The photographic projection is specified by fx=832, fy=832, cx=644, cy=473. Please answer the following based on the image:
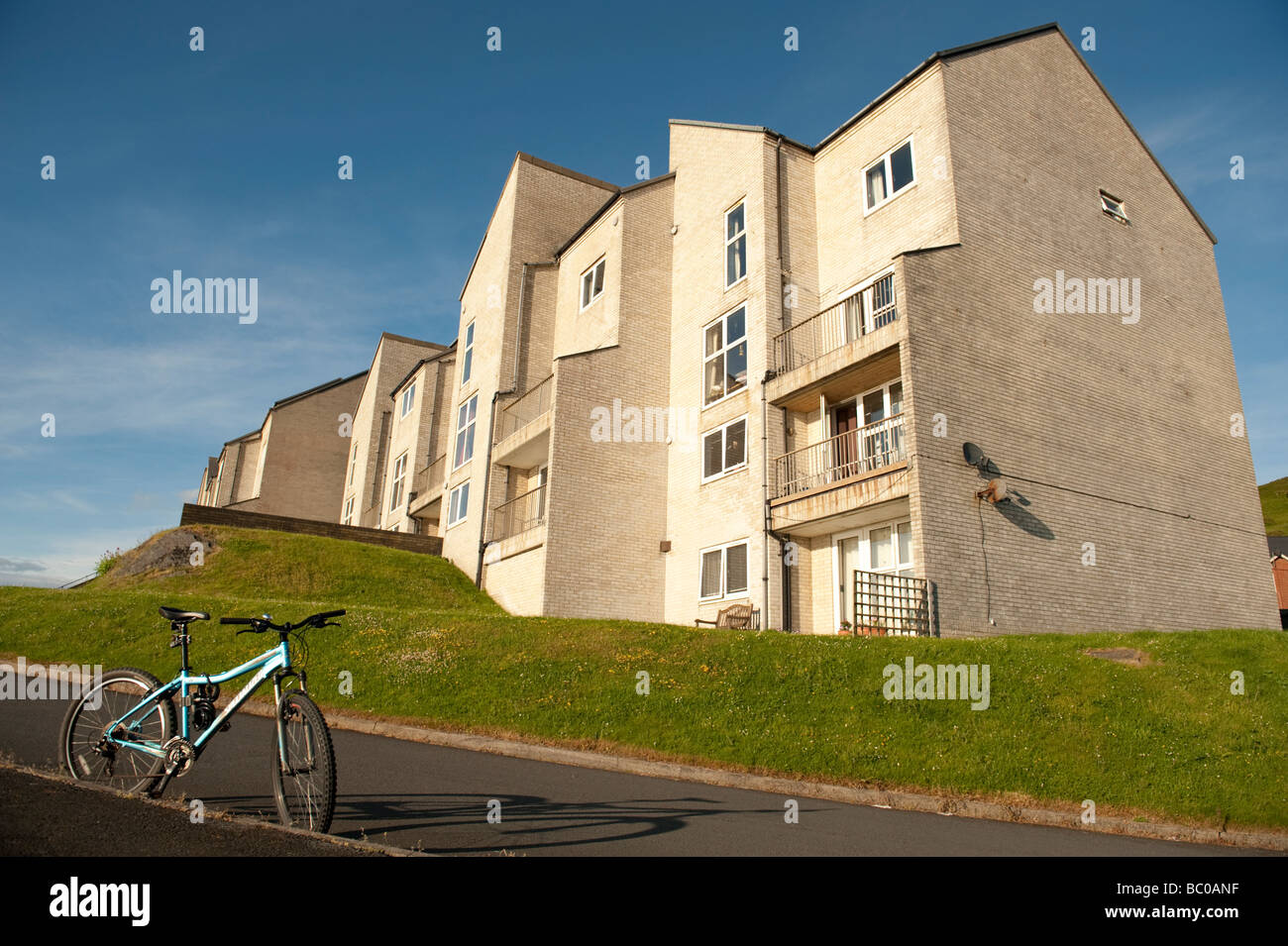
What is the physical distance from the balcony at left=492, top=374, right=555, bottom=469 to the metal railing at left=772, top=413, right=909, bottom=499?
639 cm

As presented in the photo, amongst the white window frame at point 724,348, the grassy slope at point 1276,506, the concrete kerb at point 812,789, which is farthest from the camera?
the grassy slope at point 1276,506

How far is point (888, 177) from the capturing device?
60.3 feet

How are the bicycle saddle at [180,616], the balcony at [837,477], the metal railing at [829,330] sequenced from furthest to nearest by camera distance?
the metal railing at [829,330] → the balcony at [837,477] → the bicycle saddle at [180,616]

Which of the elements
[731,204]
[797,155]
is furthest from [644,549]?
[797,155]

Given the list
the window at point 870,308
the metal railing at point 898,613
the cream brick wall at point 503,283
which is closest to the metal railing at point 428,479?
the cream brick wall at point 503,283

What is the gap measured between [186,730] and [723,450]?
601 inches

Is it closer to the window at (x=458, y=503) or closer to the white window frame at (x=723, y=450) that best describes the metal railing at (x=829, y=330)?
the white window frame at (x=723, y=450)

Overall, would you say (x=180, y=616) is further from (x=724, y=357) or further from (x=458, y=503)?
(x=458, y=503)

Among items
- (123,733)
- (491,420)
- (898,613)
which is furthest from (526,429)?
(123,733)

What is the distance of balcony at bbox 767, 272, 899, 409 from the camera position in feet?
52.8

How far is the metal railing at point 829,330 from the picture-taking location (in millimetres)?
17562

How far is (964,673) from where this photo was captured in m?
10.2

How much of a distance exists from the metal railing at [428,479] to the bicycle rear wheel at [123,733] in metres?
23.7
